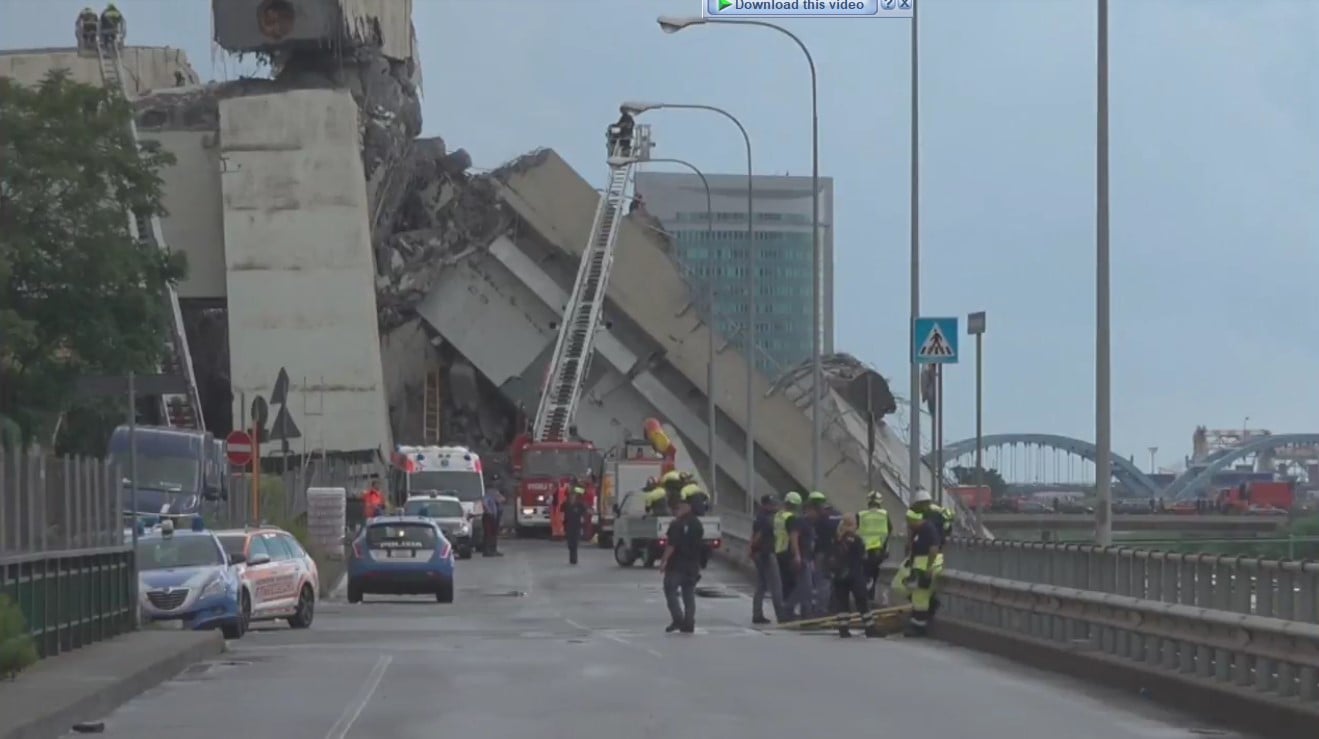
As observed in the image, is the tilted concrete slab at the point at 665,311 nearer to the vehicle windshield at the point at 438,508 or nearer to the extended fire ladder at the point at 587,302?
the extended fire ladder at the point at 587,302

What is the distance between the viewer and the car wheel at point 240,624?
27656mm

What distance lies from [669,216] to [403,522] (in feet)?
388

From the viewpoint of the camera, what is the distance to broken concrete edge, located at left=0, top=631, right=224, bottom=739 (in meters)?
14.6

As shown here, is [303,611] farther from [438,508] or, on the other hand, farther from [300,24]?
[300,24]

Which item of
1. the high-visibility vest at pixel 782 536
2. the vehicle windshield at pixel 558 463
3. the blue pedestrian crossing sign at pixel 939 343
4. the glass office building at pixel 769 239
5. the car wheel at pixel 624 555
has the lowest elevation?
the car wheel at pixel 624 555

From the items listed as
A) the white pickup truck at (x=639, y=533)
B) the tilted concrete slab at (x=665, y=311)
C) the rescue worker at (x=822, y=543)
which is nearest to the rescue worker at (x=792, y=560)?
the rescue worker at (x=822, y=543)

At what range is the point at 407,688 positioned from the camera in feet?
62.4

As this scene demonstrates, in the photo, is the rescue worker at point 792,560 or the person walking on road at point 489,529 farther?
the person walking on road at point 489,529

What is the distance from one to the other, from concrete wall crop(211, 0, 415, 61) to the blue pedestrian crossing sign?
5424 centimetres

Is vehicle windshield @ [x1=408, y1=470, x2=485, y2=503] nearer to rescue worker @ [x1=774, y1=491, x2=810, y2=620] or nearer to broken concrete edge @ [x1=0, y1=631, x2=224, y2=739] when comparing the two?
rescue worker @ [x1=774, y1=491, x2=810, y2=620]

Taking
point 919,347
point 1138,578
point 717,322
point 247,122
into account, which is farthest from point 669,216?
point 1138,578

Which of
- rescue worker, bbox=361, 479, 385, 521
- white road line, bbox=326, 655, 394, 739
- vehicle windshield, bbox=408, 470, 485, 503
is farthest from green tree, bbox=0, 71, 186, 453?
white road line, bbox=326, 655, 394, 739

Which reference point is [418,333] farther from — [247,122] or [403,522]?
[403,522]

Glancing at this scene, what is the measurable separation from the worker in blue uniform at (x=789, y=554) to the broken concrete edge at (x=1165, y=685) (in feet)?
13.0
